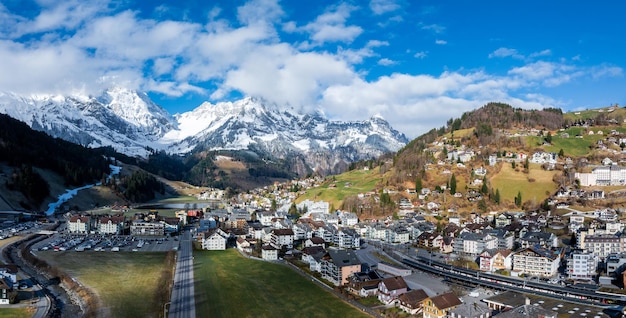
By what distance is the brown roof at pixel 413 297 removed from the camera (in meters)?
41.4

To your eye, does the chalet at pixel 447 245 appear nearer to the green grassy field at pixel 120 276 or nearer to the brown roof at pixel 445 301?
the brown roof at pixel 445 301

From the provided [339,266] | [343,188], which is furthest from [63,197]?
[339,266]

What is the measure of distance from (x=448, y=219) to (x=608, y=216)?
25454 millimetres

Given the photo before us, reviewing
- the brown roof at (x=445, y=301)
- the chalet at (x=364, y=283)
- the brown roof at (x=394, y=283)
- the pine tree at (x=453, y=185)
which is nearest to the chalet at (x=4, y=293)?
the chalet at (x=364, y=283)

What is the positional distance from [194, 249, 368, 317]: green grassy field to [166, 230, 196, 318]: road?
0.70 m

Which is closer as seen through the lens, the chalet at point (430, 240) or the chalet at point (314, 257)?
the chalet at point (314, 257)

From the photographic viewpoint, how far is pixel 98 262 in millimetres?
59719

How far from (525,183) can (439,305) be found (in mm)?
69902

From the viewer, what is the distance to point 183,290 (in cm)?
4647

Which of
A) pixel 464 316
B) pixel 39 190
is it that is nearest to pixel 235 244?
pixel 464 316

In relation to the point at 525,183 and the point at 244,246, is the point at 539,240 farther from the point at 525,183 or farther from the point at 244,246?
the point at 244,246

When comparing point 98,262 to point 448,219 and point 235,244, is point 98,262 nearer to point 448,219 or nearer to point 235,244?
point 235,244

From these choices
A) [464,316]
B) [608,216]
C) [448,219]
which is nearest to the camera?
[464,316]

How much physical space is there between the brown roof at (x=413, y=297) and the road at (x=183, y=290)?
716 inches
